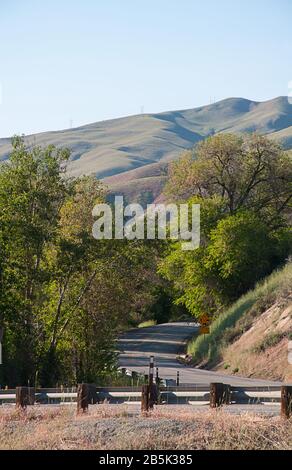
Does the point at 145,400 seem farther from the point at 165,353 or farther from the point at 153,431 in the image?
the point at 165,353

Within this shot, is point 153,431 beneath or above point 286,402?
beneath

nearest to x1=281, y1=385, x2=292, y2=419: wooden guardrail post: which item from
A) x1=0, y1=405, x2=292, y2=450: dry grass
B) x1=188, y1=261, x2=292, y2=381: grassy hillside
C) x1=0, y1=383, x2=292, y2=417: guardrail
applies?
x1=0, y1=383, x2=292, y2=417: guardrail

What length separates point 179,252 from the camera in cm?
6988

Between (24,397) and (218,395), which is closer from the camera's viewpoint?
(218,395)

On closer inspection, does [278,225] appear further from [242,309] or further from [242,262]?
[242,309]

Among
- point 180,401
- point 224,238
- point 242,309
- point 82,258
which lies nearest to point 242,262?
point 224,238

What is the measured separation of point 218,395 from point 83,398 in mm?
2726

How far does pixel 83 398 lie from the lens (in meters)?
19.4

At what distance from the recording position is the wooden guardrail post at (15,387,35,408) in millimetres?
20672

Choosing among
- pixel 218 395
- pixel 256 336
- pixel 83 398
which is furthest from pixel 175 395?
pixel 256 336

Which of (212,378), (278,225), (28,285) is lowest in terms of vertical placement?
(212,378)

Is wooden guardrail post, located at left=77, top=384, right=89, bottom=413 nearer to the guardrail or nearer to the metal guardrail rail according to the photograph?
the guardrail

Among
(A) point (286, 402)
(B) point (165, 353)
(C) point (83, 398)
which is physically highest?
(A) point (286, 402)

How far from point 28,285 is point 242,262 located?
26.7m
